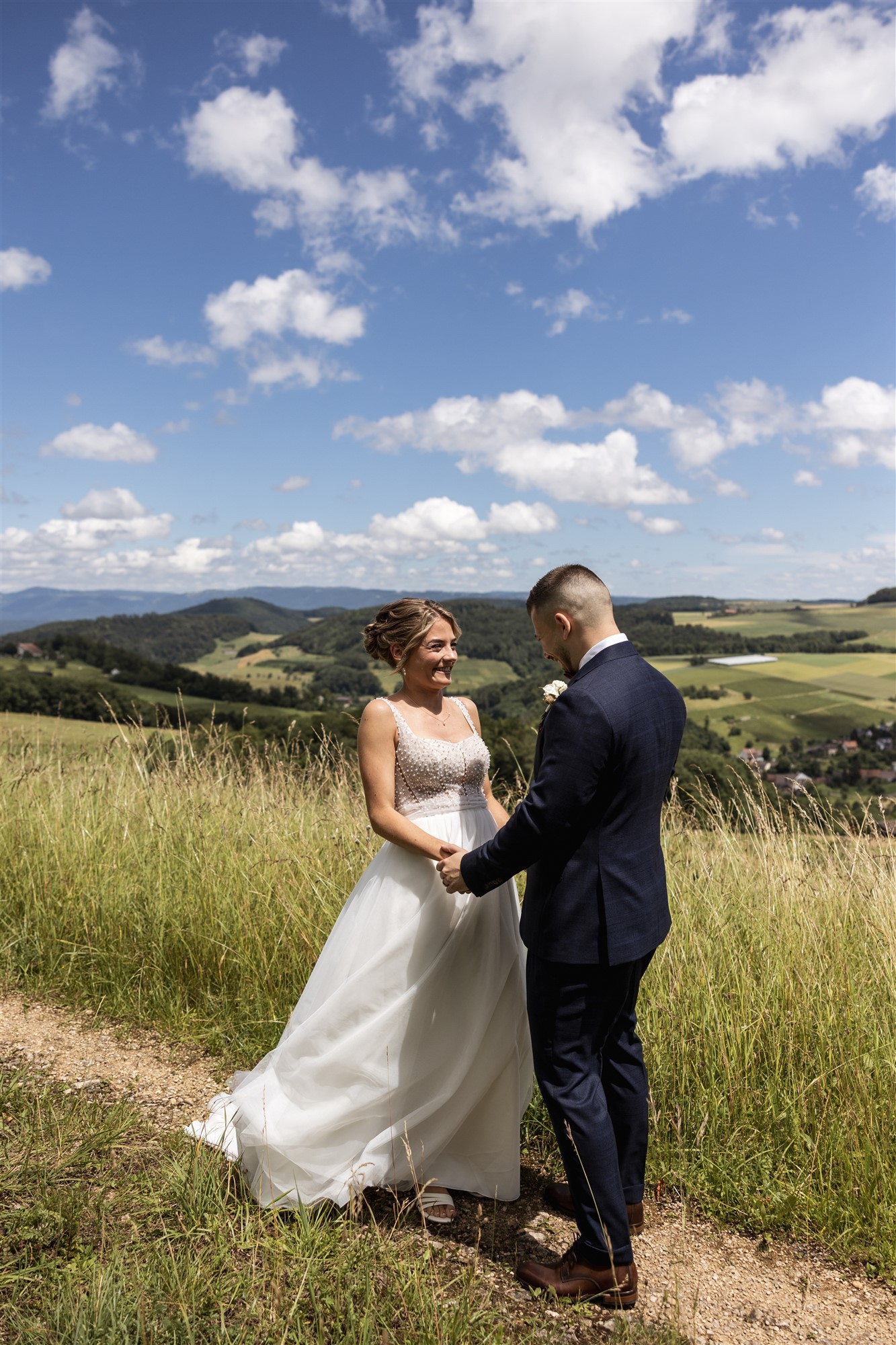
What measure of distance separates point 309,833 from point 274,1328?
3.69 meters

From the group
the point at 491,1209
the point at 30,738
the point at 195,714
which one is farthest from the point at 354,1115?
the point at 195,714

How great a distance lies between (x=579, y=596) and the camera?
2.74 metres

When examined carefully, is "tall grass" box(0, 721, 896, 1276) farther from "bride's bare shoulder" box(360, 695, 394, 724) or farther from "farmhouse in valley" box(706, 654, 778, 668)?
"farmhouse in valley" box(706, 654, 778, 668)

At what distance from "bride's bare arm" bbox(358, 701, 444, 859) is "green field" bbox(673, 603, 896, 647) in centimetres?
7908

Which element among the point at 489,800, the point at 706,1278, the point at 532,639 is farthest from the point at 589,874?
the point at 532,639

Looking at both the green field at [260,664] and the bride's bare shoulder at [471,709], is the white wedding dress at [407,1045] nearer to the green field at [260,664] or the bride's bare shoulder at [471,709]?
the bride's bare shoulder at [471,709]

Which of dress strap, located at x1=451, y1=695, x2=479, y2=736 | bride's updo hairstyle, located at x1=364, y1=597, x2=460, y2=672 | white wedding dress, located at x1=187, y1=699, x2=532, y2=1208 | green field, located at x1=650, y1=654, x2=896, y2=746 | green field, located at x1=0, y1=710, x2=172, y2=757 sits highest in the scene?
bride's updo hairstyle, located at x1=364, y1=597, x2=460, y2=672

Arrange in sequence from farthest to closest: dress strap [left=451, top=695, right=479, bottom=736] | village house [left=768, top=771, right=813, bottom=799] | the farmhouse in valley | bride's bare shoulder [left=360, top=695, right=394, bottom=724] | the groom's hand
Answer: the farmhouse in valley, village house [left=768, top=771, right=813, bottom=799], dress strap [left=451, top=695, right=479, bottom=736], bride's bare shoulder [left=360, top=695, right=394, bottom=724], the groom's hand

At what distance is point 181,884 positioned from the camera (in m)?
5.52

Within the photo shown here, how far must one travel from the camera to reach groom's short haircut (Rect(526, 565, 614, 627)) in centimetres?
273

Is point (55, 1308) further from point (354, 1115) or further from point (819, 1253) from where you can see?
point (819, 1253)

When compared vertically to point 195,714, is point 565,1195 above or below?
below

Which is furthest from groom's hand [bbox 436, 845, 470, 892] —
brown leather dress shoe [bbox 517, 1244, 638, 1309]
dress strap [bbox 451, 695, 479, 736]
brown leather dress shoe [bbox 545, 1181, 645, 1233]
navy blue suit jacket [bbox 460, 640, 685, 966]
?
brown leather dress shoe [bbox 545, 1181, 645, 1233]

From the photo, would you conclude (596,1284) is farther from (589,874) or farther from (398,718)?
(398,718)
